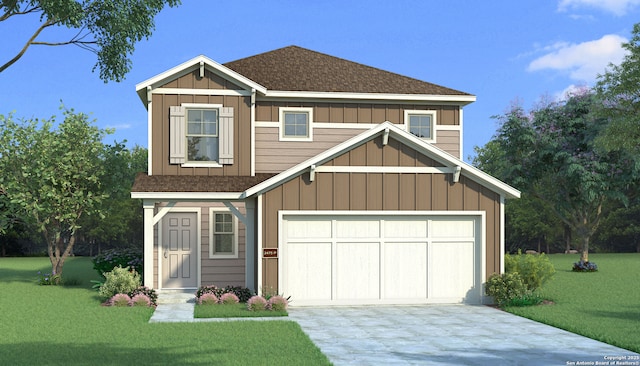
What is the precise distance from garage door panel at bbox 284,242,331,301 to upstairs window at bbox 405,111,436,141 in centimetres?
622

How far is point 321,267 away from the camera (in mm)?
17203

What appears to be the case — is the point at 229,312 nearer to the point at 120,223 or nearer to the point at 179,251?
the point at 179,251

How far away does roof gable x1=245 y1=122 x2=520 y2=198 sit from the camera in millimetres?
16672

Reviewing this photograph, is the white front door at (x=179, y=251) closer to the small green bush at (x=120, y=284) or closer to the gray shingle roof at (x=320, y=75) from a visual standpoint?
the small green bush at (x=120, y=284)

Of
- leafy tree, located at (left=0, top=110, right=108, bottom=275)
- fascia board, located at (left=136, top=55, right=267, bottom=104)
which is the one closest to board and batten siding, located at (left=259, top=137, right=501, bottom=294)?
fascia board, located at (left=136, top=55, right=267, bottom=104)

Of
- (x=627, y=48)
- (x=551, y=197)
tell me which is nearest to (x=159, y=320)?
(x=627, y=48)

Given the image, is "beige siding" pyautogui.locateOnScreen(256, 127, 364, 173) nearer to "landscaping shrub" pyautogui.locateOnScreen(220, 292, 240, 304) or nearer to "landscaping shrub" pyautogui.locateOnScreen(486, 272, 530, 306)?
"landscaping shrub" pyautogui.locateOnScreen(220, 292, 240, 304)

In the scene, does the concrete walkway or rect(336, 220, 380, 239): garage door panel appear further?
rect(336, 220, 380, 239): garage door panel

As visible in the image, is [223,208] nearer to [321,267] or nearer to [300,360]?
[321,267]

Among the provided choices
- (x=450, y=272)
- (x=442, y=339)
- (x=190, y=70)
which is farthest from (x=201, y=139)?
(x=442, y=339)

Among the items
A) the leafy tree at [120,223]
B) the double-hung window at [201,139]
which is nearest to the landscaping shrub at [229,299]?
the double-hung window at [201,139]

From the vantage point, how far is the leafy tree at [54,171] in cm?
2470

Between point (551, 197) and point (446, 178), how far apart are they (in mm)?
22081

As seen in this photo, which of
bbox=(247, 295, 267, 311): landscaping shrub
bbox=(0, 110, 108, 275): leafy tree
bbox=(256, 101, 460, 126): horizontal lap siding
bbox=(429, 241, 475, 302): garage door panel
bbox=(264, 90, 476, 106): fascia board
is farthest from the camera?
bbox=(0, 110, 108, 275): leafy tree
